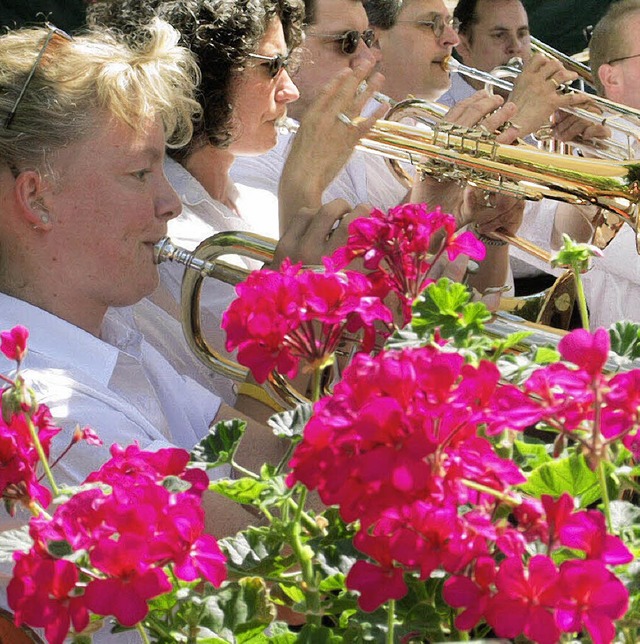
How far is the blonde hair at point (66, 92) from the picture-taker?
5.09ft

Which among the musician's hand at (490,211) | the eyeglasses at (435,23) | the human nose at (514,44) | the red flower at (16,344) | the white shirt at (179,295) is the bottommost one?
the white shirt at (179,295)

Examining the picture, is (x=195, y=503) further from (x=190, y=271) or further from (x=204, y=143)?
(x=204, y=143)

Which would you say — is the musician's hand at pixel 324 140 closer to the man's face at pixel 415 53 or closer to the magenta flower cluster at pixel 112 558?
the man's face at pixel 415 53

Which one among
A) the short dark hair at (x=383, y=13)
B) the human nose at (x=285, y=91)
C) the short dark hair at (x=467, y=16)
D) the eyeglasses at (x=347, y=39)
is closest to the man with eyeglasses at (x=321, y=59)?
the eyeglasses at (x=347, y=39)

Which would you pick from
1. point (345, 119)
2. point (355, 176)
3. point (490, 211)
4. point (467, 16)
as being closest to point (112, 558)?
point (345, 119)

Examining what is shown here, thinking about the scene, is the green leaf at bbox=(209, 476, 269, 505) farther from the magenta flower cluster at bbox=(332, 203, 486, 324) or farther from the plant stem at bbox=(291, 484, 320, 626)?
the magenta flower cluster at bbox=(332, 203, 486, 324)

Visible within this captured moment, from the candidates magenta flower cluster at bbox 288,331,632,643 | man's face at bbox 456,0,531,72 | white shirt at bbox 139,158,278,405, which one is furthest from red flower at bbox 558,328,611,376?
man's face at bbox 456,0,531,72

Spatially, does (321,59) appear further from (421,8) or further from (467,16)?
(467,16)

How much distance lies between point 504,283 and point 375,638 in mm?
1920

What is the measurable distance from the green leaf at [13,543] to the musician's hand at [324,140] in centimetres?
124

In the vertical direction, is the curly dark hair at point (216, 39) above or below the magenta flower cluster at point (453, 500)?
below

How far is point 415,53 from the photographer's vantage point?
10.6 feet

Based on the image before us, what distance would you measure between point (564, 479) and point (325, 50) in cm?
202

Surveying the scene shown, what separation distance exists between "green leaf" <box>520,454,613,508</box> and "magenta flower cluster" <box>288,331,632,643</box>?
3.7 inches
